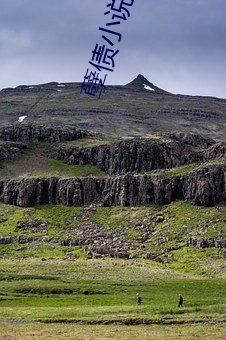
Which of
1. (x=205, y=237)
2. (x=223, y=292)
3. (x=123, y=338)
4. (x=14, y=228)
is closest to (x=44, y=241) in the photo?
(x=14, y=228)

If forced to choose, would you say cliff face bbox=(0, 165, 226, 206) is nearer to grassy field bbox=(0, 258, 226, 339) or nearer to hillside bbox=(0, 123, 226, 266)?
hillside bbox=(0, 123, 226, 266)

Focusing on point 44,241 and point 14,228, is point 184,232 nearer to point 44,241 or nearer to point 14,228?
point 44,241

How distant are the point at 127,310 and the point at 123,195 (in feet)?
441

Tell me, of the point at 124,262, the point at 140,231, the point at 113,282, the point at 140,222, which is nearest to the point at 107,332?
the point at 113,282

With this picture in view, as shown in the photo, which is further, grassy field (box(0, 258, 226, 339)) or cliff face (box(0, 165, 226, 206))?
cliff face (box(0, 165, 226, 206))

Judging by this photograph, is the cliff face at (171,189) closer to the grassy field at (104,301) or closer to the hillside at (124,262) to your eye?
the hillside at (124,262)

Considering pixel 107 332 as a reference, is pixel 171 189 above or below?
above

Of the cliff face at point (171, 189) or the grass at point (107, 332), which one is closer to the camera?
the grass at point (107, 332)

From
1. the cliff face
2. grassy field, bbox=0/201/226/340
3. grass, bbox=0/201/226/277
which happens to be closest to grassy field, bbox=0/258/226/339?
grassy field, bbox=0/201/226/340

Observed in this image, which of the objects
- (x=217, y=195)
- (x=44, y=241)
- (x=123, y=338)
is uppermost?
(x=217, y=195)

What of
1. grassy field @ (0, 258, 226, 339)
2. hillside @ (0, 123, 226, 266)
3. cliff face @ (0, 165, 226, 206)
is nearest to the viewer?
grassy field @ (0, 258, 226, 339)

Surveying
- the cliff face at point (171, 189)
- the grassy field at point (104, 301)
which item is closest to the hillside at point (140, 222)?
the cliff face at point (171, 189)

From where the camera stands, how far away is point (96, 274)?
115m

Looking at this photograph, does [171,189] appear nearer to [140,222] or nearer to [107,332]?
[140,222]
